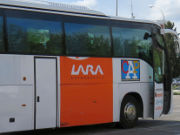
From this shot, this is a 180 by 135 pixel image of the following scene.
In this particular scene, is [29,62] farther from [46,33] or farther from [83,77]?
[83,77]

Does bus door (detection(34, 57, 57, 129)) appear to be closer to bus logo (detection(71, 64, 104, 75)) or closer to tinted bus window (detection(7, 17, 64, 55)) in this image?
tinted bus window (detection(7, 17, 64, 55))

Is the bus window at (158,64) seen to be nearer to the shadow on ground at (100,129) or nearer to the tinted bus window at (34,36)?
the shadow on ground at (100,129)

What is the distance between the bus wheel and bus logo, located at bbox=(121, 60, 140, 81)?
2.14ft

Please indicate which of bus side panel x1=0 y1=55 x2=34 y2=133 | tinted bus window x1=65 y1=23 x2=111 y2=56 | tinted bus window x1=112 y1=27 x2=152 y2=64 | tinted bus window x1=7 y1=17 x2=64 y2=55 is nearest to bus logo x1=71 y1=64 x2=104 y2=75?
tinted bus window x1=65 y1=23 x2=111 y2=56

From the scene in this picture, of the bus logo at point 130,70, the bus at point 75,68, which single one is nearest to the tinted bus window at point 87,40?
the bus at point 75,68

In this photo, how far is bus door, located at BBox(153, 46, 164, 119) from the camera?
12953mm

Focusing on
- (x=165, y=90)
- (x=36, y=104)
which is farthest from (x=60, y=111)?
(x=165, y=90)

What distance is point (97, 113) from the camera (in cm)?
1137

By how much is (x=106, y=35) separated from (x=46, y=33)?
2220 millimetres

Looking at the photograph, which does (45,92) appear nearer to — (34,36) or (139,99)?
(34,36)

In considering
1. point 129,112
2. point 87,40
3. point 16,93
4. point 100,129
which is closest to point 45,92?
point 16,93

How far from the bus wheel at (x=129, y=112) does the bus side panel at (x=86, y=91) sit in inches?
24.3

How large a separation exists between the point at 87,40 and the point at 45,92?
6.99 ft

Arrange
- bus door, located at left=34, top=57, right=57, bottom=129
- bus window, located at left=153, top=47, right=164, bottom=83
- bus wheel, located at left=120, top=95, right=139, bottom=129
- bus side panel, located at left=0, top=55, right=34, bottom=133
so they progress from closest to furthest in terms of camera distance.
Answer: bus side panel, located at left=0, top=55, right=34, bottom=133 < bus door, located at left=34, top=57, right=57, bottom=129 < bus wheel, located at left=120, top=95, right=139, bottom=129 < bus window, located at left=153, top=47, right=164, bottom=83
